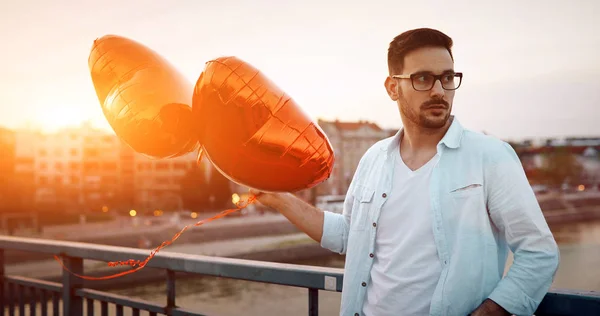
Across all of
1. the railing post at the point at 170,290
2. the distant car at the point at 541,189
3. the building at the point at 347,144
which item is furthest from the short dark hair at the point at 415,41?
the distant car at the point at 541,189

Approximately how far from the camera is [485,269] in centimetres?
122

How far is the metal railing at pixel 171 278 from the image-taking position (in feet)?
4.27

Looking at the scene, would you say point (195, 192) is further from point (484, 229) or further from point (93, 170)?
point (484, 229)

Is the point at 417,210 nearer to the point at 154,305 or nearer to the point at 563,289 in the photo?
the point at 563,289

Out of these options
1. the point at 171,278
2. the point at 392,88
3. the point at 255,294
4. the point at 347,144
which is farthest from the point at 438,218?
the point at 347,144

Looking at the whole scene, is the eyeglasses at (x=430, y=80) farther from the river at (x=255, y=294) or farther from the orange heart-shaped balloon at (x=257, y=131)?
the river at (x=255, y=294)

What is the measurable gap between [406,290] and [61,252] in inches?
69.1

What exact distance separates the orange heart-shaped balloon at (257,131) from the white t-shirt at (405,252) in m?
0.23

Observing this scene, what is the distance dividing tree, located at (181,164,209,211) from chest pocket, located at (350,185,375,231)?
129 feet

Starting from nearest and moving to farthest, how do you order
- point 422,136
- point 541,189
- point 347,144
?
point 422,136, point 347,144, point 541,189

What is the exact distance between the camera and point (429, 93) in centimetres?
128

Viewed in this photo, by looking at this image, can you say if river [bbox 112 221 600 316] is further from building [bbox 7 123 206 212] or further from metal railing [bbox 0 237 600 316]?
building [bbox 7 123 206 212]

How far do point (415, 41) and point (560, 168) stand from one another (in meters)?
76.7

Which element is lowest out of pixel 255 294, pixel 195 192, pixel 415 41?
pixel 255 294
